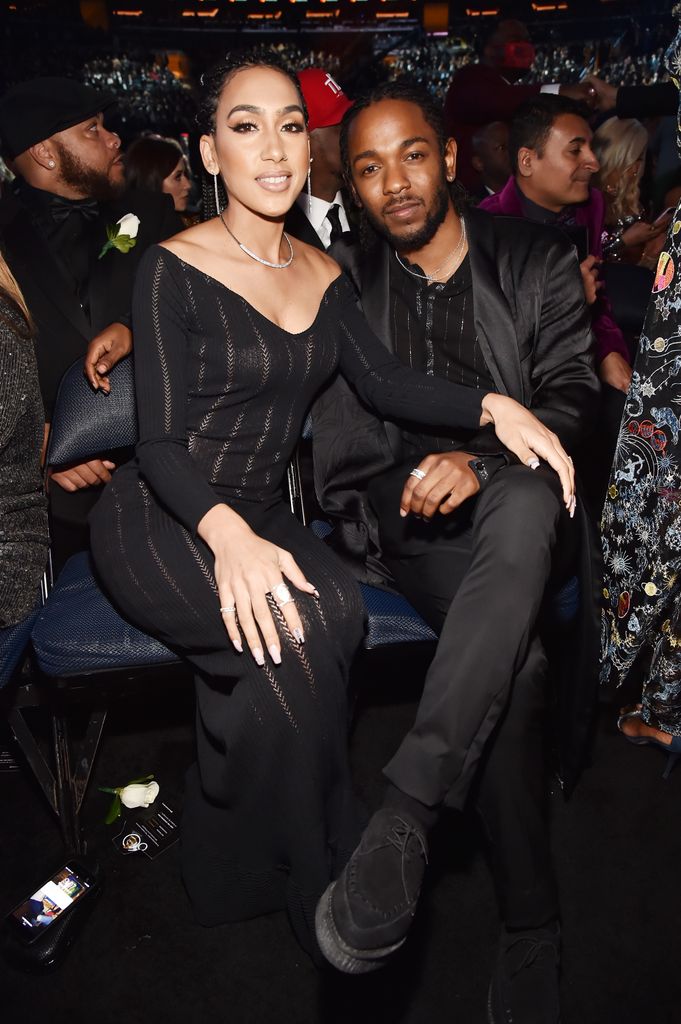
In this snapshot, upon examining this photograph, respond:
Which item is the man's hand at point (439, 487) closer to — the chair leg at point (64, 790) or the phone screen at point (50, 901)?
the chair leg at point (64, 790)

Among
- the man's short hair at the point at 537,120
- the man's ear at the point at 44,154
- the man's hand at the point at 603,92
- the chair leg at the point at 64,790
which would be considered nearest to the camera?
the chair leg at the point at 64,790

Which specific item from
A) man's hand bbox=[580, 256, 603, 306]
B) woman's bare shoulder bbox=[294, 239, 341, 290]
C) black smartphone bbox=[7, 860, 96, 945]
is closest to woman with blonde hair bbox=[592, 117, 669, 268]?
man's hand bbox=[580, 256, 603, 306]

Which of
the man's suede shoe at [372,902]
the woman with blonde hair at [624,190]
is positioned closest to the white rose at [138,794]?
the man's suede shoe at [372,902]

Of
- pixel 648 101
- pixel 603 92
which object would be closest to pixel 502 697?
pixel 648 101

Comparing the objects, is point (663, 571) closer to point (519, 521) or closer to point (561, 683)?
point (561, 683)

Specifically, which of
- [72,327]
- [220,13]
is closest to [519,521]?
[72,327]

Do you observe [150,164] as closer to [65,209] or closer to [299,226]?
[65,209]

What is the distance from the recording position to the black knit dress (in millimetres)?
1772

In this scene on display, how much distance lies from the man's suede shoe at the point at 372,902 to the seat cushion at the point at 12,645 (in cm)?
98

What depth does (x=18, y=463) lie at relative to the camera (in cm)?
207

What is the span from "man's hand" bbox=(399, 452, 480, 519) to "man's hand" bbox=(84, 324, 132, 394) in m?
0.95

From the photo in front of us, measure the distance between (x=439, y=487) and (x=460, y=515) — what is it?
360mm

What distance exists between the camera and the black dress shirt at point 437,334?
7.76 ft

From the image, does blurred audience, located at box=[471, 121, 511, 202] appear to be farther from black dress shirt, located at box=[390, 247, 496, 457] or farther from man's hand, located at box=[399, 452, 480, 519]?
man's hand, located at box=[399, 452, 480, 519]
